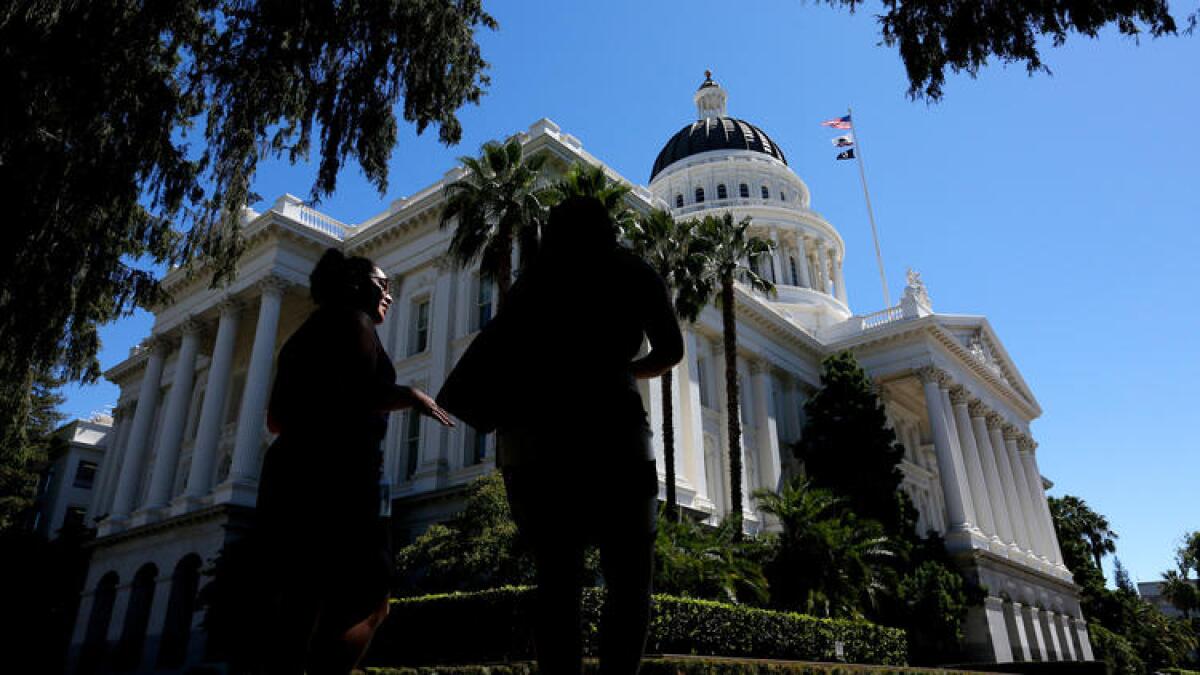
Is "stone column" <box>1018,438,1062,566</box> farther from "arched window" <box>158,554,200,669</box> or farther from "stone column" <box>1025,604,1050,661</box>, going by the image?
"arched window" <box>158,554,200,669</box>

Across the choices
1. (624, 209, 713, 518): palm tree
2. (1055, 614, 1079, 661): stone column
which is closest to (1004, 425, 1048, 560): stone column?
(1055, 614, 1079, 661): stone column

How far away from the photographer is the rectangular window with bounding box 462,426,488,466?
26328mm

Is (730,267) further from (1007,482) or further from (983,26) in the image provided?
(1007,482)

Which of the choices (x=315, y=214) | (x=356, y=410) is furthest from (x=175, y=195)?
(x=315, y=214)

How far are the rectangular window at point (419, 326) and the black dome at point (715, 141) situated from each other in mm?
41115

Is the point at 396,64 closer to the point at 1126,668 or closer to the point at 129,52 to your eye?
the point at 129,52

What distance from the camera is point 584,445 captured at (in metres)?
2.74

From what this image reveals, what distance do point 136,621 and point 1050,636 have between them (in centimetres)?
4315

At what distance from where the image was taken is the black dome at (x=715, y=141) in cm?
6769

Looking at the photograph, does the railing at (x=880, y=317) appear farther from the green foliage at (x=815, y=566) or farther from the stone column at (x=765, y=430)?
the green foliage at (x=815, y=566)

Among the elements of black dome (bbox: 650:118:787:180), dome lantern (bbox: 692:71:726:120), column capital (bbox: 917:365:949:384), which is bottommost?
column capital (bbox: 917:365:949:384)

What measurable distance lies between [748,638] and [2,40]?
1769 cm

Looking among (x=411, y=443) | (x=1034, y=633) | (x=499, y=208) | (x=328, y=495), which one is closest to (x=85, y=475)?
(x=411, y=443)

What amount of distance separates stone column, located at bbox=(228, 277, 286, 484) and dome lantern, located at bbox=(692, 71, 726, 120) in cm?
5209
